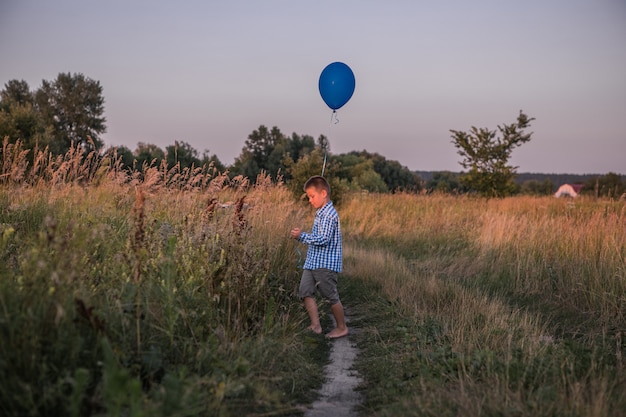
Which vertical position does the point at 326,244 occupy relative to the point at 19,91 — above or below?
below

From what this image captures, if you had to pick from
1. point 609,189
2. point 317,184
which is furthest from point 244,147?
point 317,184

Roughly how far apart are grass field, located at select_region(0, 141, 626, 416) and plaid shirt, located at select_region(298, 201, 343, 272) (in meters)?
0.63

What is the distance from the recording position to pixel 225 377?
4164 millimetres

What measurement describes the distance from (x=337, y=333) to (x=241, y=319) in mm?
1436

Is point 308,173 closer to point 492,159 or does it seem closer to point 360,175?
point 492,159

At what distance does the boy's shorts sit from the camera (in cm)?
664

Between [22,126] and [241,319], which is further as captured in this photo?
[22,126]

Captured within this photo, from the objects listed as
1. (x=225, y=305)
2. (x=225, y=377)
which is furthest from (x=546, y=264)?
(x=225, y=377)

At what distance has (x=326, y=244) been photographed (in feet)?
22.0

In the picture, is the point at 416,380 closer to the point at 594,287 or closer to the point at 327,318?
the point at 327,318

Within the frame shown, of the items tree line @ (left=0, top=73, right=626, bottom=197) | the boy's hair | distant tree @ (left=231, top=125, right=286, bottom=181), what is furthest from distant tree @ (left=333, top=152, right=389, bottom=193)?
the boy's hair

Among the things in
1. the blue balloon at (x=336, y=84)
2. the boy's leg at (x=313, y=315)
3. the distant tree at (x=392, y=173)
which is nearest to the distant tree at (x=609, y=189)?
the blue balloon at (x=336, y=84)

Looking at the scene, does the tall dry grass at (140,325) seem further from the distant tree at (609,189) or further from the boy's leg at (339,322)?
the distant tree at (609,189)

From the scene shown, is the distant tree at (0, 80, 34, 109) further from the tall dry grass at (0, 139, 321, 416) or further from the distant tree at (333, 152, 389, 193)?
the tall dry grass at (0, 139, 321, 416)
